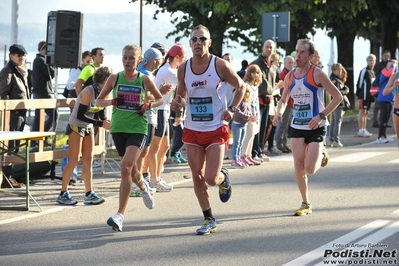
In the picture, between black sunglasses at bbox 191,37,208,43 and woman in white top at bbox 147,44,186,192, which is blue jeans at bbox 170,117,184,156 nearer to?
woman in white top at bbox 147,44,186,192

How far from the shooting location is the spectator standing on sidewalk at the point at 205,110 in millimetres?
9273

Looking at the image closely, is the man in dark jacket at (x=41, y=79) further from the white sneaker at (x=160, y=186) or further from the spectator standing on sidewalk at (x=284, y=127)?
the white sneaker at (x=160, y=186)

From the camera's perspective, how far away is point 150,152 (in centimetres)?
1255

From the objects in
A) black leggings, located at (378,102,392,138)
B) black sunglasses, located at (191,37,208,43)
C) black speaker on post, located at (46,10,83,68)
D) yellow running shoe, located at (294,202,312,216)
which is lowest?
yellow running shoe, located at (294,202,312,216)

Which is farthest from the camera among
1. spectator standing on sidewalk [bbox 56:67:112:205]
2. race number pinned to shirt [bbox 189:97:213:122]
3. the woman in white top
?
the woman in white top

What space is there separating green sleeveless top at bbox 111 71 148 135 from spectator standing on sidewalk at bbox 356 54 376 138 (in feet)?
43.3

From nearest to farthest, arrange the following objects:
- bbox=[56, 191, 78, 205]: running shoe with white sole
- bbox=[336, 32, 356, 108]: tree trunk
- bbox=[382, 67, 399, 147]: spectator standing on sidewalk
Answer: bbox=[56, 191, 78, 205]: running shoe with white sole < bbox=[382, 67, 399, 147]: spectator standing on sidewalk < bbox=[336, 32, 356, 108]: tree trunk

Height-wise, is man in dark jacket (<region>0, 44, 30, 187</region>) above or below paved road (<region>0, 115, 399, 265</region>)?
above

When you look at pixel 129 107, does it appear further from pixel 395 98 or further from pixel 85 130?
pixel 395 98

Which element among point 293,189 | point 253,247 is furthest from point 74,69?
point 253,247

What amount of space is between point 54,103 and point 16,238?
399 centimetres

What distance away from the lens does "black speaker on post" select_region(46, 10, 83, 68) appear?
51.5ft

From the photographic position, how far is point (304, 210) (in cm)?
1048

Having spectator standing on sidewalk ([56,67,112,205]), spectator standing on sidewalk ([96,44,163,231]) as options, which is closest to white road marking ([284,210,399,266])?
spectator standing on sidewalk ([96,44,163,231])
